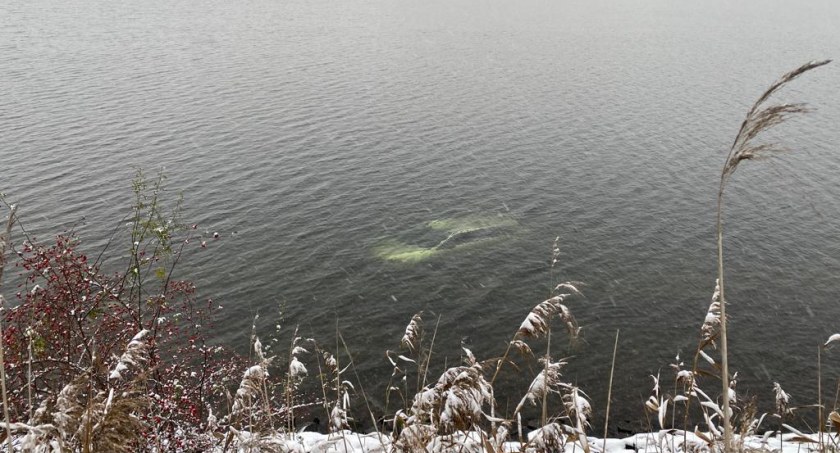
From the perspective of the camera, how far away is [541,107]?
71.1 metres

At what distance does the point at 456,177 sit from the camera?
5197cm

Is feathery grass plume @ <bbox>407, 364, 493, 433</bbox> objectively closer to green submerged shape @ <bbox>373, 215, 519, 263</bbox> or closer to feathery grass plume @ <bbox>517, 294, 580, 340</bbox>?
feathery grass plume @ <bbox>517, 294, 580, 340</bbox>

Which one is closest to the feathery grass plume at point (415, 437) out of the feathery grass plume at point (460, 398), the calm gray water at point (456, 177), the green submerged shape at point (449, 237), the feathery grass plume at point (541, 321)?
the feathery grass plume at point (460, 398)

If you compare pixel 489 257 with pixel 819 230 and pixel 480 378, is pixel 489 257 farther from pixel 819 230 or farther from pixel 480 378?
pixel 480 378

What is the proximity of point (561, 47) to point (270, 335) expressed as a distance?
290 feet

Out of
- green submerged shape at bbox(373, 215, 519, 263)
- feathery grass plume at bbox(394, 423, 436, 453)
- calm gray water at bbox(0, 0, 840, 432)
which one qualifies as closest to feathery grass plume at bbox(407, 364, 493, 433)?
feathery grass plume at bbox(394, 423, 436, 453)

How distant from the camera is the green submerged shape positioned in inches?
1572

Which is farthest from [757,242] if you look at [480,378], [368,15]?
[368,15]

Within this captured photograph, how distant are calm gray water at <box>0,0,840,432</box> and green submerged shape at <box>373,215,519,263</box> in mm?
841

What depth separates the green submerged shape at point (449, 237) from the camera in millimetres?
39938

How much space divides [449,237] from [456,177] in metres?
11.2

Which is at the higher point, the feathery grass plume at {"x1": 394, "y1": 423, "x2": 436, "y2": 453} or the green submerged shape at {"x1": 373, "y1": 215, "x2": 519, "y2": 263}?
the feathery grass plume at {"x1": 394, "y1": 423, "x2": 436, "y2": 453}

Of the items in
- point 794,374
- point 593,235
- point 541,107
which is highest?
point 541,107

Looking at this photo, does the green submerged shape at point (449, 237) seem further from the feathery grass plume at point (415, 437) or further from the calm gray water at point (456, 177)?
the feathery grass plume at point (415, 437)
